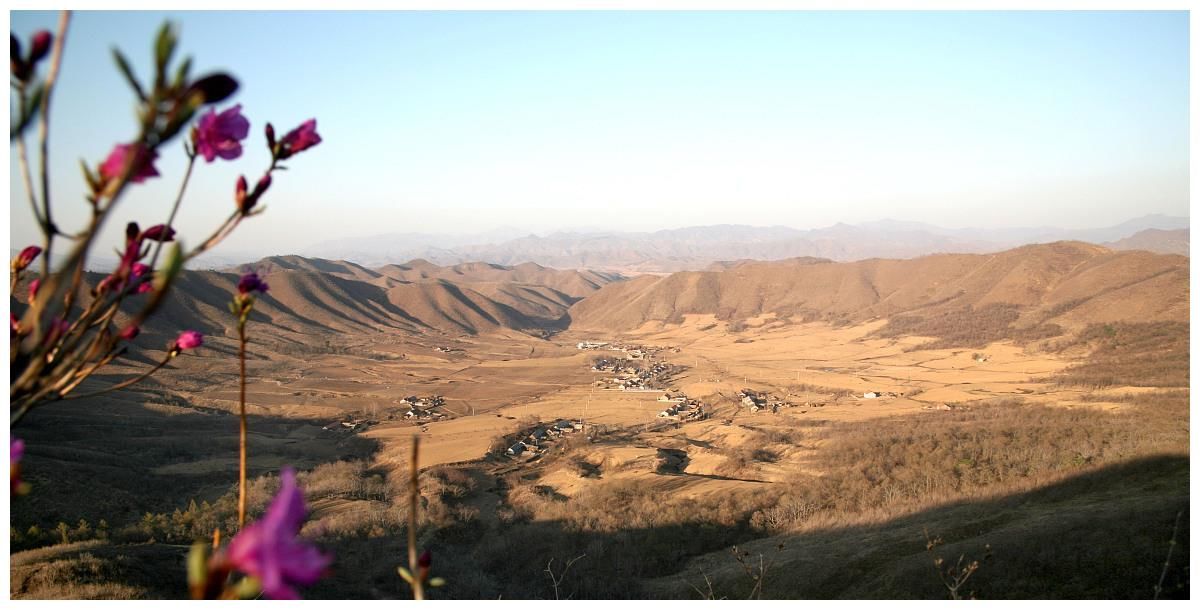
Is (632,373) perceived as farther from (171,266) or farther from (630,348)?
(171,266)

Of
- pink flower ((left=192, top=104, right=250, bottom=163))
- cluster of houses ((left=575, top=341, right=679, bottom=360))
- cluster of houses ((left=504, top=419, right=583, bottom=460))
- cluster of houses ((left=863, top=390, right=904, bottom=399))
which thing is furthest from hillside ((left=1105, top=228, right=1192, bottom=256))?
pink flower ((left=192, top=104, right=250, bottom=163))

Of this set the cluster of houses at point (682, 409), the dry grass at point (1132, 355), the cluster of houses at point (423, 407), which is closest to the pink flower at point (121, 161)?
the cluster of houses at point (682, 409)

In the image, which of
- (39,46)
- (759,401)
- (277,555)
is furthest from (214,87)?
(759,401)

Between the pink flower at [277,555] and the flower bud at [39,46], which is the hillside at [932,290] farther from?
the flower bud at [39,46]

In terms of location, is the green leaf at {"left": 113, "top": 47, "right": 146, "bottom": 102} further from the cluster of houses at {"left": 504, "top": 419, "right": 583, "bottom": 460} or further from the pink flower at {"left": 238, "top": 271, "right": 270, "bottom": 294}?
the cluster of houses at {"left": 504, "top": 419, "right": 583, "bottom": 460}
